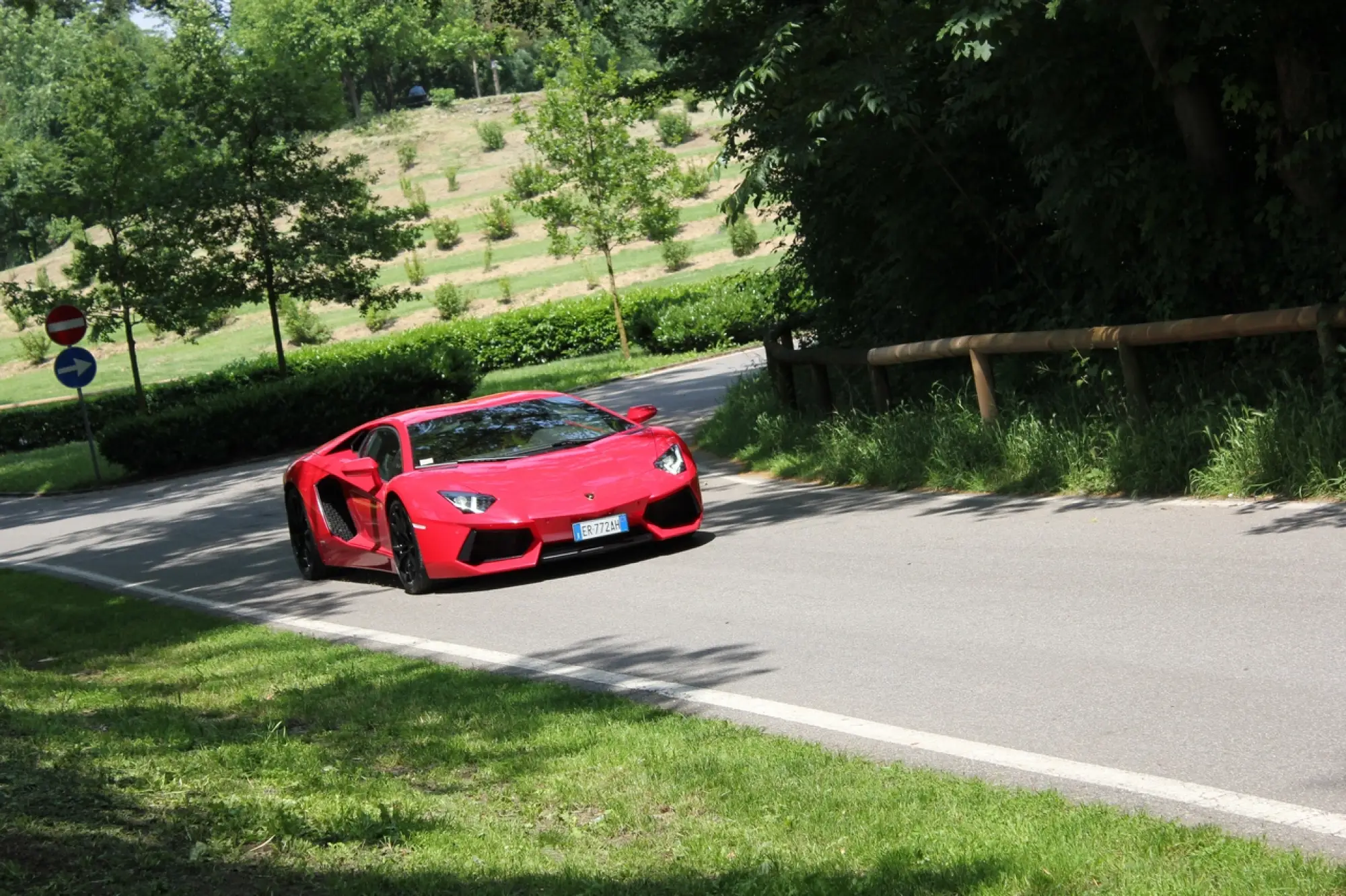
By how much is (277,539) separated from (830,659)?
1058cm

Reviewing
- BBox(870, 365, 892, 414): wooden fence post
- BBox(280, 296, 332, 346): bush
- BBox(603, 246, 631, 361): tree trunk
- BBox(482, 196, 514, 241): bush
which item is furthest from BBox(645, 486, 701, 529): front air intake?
BBox(482, 196, 514, 241): bush

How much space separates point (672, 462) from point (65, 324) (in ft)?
68.3

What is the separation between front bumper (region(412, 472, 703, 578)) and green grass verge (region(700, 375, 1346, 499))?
3.11 m

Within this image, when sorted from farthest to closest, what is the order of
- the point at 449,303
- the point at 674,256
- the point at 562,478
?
the point at 674,256
the point at 449,303
the point at 562,478

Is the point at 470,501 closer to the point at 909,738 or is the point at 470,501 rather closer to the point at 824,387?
the point at 909,738

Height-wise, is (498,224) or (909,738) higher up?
(498,224)

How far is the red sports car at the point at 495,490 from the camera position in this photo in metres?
11.3

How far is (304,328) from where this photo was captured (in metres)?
63.9

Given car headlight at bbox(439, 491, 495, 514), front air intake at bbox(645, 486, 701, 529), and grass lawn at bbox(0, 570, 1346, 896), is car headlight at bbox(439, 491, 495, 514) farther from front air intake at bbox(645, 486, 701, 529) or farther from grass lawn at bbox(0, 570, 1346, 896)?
grass lawn at bbox(0, 570, 1346, 896)

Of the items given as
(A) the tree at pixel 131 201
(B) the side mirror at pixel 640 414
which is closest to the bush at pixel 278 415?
(A) the tree at pixel 131 201

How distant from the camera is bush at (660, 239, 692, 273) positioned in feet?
206

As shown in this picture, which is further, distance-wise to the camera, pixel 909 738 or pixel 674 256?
pixel 674 256

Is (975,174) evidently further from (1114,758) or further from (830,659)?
(1114,758)

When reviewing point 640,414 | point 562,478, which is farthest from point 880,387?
point 562,478
